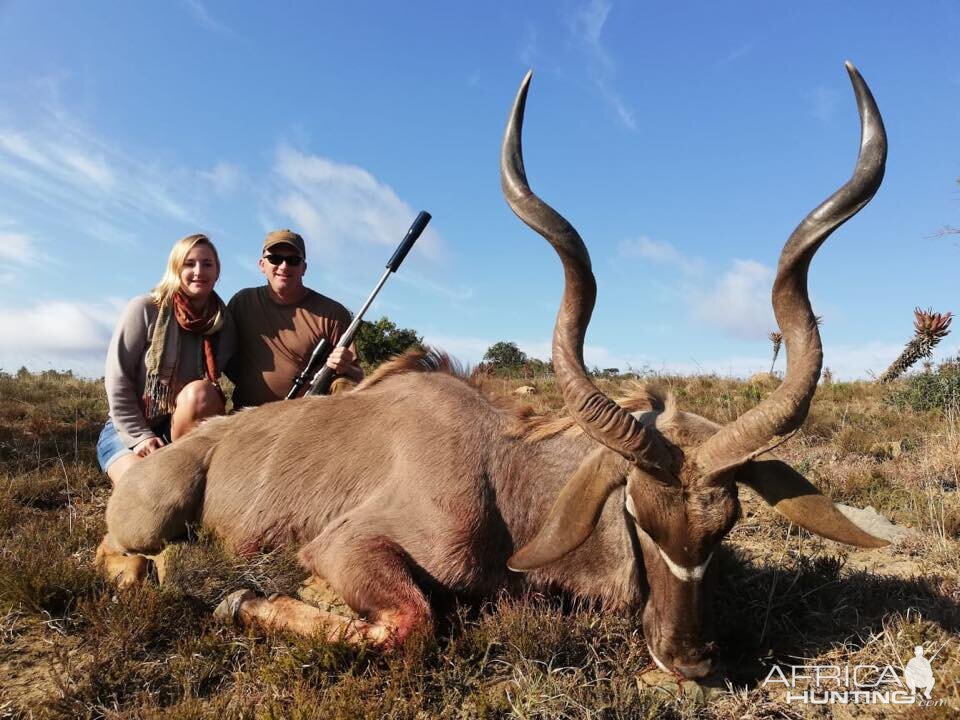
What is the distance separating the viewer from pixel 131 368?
5.94 meters

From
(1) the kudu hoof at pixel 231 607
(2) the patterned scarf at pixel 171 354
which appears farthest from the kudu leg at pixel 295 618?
(2) the patterned scarf at pixel 171 354

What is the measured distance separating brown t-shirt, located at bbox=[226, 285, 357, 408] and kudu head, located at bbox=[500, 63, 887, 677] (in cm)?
404

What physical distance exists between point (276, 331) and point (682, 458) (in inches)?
194

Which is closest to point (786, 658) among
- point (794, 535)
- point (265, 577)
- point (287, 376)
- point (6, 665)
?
point (794, 535)

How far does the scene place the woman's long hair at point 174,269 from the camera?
6.07m

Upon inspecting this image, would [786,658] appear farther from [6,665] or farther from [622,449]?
[6,665]

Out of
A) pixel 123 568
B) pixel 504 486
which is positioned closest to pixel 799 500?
pixel 504 486

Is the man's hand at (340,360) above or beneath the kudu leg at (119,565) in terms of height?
above

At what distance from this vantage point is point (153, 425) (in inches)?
245

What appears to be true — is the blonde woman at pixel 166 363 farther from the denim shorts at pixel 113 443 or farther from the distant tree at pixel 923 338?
the distant tree at pixel 923 338

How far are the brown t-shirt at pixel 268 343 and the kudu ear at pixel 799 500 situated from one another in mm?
4671

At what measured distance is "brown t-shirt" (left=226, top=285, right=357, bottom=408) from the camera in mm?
6992

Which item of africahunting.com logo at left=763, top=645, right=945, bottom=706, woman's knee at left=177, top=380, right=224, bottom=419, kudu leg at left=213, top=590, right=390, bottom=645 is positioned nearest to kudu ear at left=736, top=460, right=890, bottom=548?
africahunting.com logo at left=763, top=645, right=945, bottom=706

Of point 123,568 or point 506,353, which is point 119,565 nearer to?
point 123,568
